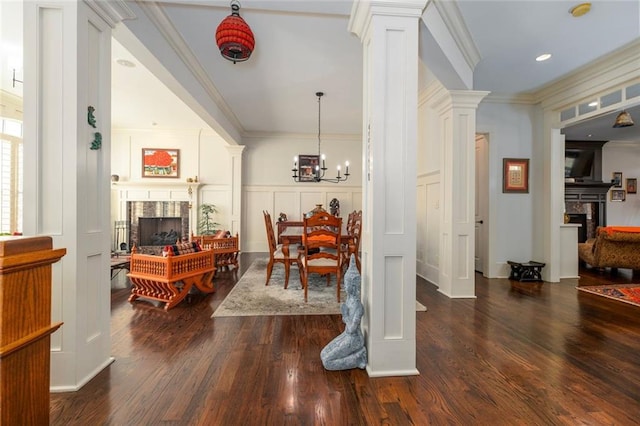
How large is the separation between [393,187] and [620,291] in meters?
4.00

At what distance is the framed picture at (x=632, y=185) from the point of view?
757 cm

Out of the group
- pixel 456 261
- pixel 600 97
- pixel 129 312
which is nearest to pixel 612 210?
pixel 600 97

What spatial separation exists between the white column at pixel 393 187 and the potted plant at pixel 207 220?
5.51m

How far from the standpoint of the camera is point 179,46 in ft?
9.90

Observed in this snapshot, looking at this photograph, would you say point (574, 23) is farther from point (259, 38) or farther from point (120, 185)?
point (120, 185)

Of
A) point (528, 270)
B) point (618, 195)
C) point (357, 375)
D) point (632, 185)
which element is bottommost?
point (357, 375)

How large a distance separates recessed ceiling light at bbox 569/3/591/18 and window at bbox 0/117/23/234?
285 inches

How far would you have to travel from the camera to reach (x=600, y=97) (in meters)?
3.67

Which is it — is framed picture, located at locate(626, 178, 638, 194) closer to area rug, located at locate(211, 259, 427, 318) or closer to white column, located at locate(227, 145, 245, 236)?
area rug, located at locate(211, 259, 427, 318)

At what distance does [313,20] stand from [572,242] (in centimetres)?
497

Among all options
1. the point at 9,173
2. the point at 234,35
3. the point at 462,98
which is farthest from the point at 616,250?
the point at 9,173

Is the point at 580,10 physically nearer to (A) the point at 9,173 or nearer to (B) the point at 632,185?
(A) the point at 9,173

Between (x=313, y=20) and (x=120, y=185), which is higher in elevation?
(x=313, y=20)

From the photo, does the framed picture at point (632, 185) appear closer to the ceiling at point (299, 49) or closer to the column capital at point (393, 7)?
the ceiling at point (299, 49)
